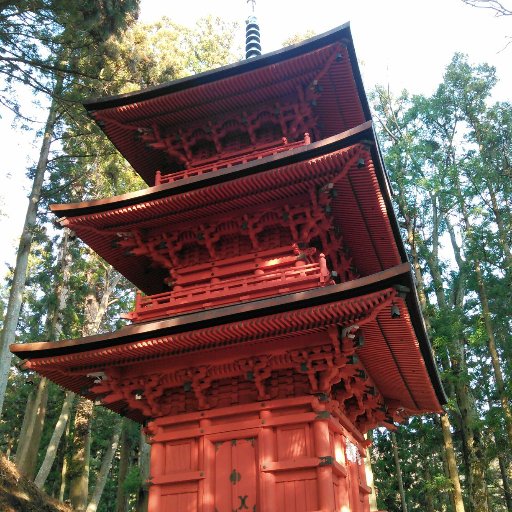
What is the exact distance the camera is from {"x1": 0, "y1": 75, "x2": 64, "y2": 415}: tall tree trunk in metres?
13.4

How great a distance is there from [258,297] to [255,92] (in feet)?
15.2

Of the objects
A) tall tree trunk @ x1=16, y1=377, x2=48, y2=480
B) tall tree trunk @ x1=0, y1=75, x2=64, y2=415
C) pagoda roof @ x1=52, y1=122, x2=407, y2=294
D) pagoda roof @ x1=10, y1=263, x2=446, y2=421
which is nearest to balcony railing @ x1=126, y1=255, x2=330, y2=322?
pagoda roof @ x1=10, y1=263, x2=446, y2=421

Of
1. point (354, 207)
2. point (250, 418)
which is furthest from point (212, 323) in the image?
point (354, 207)

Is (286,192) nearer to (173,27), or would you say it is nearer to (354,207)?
(354,207)

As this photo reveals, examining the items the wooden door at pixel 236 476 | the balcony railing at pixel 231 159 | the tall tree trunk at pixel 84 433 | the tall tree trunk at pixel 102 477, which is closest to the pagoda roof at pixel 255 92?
the balcony railing at pixel 231 159

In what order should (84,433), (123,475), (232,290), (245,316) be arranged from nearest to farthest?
1. (245,316)
2. (232,290)
3. (84,433)
4. (123,475)

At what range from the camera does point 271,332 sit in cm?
809

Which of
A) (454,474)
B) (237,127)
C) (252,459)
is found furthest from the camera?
(454,474)

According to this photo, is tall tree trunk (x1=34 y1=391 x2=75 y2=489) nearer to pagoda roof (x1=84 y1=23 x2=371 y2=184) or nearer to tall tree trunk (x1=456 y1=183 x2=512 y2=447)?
pagoda roof (x1=84 y1=23 x2=371 y2=184)

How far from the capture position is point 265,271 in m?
10.1

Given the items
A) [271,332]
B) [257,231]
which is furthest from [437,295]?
[271,332]

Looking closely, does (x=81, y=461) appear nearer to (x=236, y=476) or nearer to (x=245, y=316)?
(x=236, y=476)

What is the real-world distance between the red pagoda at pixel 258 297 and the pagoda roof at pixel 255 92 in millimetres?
35

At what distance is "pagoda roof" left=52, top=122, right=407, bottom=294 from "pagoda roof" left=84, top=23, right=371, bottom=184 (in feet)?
7.72
